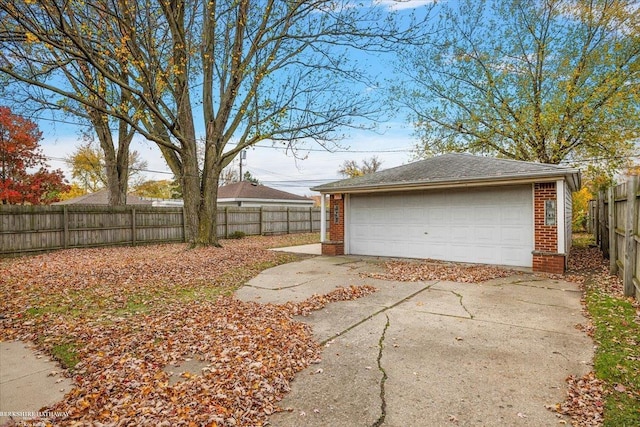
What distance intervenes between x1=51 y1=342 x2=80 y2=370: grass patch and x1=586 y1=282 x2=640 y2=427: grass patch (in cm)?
460

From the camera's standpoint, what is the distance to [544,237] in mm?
8266

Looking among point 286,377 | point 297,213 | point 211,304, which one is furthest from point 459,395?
point 297,213

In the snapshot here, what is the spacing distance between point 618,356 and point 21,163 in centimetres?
2136

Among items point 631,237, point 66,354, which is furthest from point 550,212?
point 66,354

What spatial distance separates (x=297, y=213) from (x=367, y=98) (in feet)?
40.5

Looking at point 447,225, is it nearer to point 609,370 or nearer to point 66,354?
point 609,370

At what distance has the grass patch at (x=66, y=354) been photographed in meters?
3.57

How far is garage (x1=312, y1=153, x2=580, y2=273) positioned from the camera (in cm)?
827

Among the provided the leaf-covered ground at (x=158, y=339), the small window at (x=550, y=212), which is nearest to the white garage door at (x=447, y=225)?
the small window at (x=550, y=212)

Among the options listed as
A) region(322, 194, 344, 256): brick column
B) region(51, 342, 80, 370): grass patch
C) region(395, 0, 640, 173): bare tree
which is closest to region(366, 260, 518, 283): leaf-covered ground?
region(322, 194, 344, 256): brick column

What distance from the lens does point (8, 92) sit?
10.1 metres

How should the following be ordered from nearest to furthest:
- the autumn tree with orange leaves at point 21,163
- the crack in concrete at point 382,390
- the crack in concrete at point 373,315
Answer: the crack in concrete at point 382,390, the crack in concrete at point 373,315, the autumn tree with orange leaves at point 21,163

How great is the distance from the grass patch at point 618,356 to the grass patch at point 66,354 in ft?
15.1

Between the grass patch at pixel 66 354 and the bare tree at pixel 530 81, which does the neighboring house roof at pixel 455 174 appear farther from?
the grass patch at pixel 66 354
